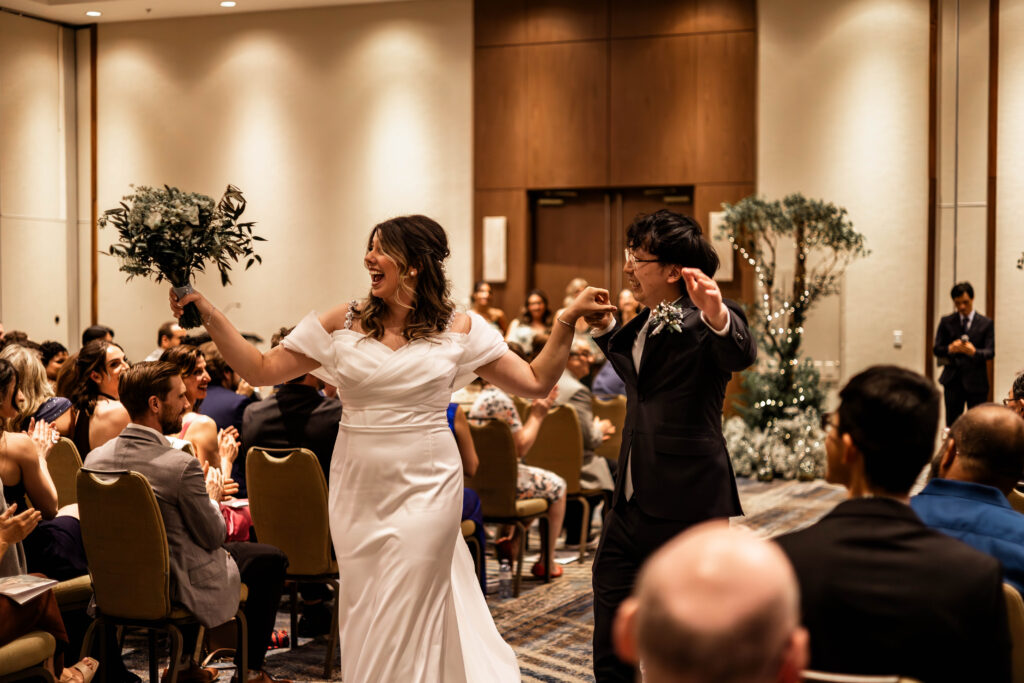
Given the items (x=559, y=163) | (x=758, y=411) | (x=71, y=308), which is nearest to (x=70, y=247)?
(x=71, y=308)

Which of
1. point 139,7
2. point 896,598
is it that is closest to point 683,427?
point 896,598

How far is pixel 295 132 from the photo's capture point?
44.8 ft

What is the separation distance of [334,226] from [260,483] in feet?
29.9

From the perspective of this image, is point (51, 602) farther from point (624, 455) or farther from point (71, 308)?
point (71, 308)

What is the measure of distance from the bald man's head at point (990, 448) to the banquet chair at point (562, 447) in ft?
12.9

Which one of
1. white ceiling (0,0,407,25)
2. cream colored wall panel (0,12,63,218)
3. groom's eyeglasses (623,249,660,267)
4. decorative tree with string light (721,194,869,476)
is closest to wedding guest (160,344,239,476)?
groom's eyeglasses (623,249,660,267)

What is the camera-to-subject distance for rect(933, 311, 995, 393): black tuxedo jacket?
379 inches

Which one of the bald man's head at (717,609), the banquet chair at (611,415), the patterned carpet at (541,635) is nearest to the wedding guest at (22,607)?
the patterned carpet at (541,635)

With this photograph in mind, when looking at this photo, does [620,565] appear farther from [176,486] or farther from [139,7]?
[139,7]

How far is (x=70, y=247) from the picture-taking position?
47.6 feet

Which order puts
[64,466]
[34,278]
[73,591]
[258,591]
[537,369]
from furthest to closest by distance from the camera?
[34,278], [64,466], [258,591], [73,591], [537,369]

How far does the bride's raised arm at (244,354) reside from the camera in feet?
10.6

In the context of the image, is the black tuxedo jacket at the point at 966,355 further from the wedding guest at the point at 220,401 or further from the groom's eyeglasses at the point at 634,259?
the groom's eyeglasses at the point at 634,259

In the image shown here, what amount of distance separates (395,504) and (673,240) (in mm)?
1159
